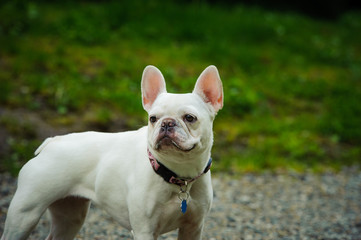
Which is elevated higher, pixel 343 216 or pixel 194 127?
pixel 194 127

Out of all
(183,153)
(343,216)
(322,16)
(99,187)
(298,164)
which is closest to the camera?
(183,153)

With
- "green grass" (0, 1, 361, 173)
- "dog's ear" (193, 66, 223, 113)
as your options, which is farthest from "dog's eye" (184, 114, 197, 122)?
"green grass" (0, 1, 361, 173)

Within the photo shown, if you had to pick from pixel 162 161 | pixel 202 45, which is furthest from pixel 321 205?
pixel 202 45

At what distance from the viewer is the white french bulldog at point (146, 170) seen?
2609 mm

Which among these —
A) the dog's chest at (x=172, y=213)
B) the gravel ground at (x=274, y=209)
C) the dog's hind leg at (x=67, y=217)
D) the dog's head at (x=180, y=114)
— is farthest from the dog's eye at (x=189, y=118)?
the gravel ground at (x=274, y=209)

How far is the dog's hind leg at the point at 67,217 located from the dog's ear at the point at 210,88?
1.18m

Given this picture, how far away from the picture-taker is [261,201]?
5.18m

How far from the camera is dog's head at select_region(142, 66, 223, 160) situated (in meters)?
2.51

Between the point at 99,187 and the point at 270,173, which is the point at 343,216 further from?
the point at 99,187

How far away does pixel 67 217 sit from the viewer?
3201 millimetres

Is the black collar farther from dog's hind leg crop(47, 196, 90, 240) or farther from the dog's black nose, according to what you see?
dog's hind leg crop(47, 196, 90, 240)

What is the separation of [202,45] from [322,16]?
25.0ft

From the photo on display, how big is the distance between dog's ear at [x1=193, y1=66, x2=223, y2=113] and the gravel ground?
1715 millimetres

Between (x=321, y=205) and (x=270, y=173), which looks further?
(x=270, y=173)
